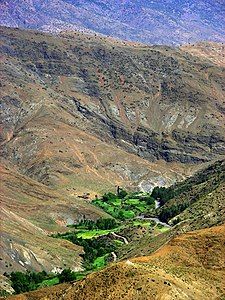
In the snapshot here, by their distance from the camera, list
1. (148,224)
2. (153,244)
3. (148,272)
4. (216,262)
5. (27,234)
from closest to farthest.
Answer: (148,272) → (216,262) → (153,244) → (27,234) → (148,224)

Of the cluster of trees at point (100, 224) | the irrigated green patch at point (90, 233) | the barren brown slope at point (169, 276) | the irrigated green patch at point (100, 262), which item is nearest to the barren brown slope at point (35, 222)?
the irrigated green patch at point (100, 262)

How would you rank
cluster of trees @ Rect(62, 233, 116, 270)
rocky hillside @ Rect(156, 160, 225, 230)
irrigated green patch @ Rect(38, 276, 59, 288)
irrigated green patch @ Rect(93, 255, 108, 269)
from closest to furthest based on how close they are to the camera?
irrigated green patch @ Rect(38, 276, 59, 288) → rocky hillside @ Rect(156, 160, 225, 230) → irrigated green patch @ Rect(93, 255, 108, 269) → cluster of trees @ Rect(62, 233, 116, 270)

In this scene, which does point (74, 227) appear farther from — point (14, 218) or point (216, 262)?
point (216, 262)

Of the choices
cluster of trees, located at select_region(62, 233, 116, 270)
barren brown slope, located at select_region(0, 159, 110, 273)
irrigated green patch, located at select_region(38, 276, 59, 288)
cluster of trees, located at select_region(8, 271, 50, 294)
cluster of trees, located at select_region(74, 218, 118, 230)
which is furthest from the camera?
cluster of trees, located at select_region(74, 218, 118, 230)

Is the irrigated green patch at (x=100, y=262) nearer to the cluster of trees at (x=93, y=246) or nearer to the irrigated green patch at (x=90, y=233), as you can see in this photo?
the cluster of trees at (x=93, y=246)

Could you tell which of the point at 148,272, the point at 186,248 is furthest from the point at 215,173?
the point at 148,272

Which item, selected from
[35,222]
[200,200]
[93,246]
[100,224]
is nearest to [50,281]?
[93,246]

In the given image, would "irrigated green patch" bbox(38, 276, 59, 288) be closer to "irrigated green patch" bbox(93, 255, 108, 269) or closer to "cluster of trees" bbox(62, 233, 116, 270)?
"irrigated green patch" bbox(93, 255, 108, 269)

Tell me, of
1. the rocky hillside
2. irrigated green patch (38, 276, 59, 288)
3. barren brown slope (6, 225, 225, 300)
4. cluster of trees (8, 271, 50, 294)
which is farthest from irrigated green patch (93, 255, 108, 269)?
barren brown slope (6, 225, 225, 300)
